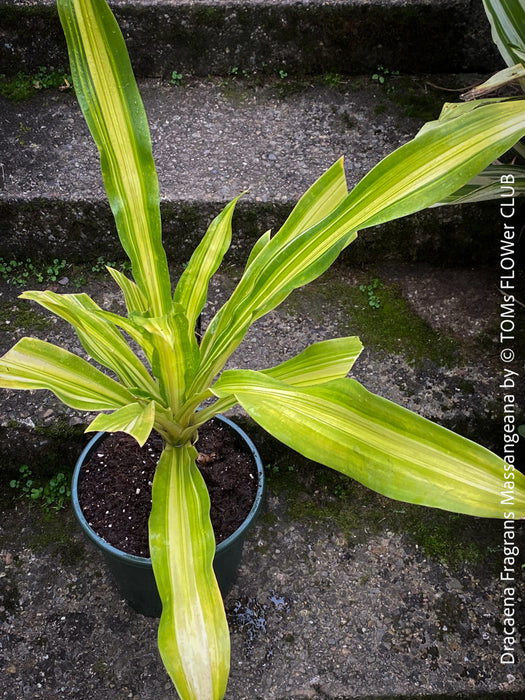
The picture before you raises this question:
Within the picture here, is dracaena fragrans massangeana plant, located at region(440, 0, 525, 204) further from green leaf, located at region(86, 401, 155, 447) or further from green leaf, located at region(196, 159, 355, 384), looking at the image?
green leaf, located at region(86, 401, 155, 447)

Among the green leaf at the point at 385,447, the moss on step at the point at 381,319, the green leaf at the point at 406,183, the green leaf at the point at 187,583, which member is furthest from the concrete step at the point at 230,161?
the green leaf at the point at 385,447

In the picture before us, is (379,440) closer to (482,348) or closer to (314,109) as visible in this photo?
(482,348)

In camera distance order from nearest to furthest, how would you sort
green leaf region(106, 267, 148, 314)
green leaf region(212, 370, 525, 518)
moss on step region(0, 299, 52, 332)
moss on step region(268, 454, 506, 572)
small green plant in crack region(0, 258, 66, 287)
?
green leaf region(212, 370, 525, 518) → green leaf region(106, 267, 148, 314) → moss on step region(268, 454, 506, 572) → moss on step region(0, 299, 52, 332) → small green plant in crack region(0, 258, 66, 287)

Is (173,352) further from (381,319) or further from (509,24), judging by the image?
(509,24)

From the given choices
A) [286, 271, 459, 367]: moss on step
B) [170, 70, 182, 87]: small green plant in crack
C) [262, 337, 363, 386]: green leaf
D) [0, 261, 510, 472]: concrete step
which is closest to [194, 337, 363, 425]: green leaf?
[262, 337, 363, 386]: green leaf

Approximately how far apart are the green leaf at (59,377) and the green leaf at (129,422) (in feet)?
0.41

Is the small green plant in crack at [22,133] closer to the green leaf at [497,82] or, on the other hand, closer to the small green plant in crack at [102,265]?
the small green plant in crack at [102,265]

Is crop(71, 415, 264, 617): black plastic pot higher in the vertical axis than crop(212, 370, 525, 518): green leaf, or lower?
lower

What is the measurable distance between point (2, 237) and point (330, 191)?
1.13 m

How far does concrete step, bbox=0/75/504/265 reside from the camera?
5.64ft

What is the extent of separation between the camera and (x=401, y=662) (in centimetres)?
132

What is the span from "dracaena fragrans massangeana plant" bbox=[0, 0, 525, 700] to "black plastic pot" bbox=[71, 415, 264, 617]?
19cm

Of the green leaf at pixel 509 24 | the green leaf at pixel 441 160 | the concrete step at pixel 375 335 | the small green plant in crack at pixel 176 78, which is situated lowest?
the concrete step at pixel 375 335

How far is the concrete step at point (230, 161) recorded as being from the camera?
1.72 meters
